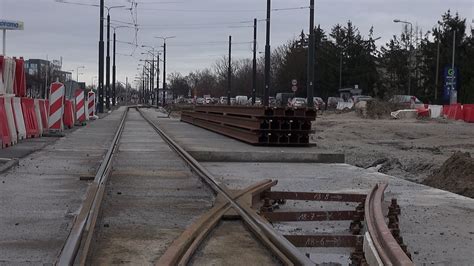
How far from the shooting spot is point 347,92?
79.7 metres

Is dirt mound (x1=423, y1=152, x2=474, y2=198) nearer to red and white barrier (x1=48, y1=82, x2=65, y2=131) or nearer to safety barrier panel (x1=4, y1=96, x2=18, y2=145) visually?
safety barrier panel (x1=4, y1=96, x2=18, y2=145)

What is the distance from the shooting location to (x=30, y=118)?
21297 millimetres

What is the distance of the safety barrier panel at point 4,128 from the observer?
54.1 feet

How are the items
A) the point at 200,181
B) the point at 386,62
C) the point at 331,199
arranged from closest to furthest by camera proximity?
the point at 331,199, the point at 200,181, the point at 386,62

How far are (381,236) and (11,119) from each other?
1392 centimetres

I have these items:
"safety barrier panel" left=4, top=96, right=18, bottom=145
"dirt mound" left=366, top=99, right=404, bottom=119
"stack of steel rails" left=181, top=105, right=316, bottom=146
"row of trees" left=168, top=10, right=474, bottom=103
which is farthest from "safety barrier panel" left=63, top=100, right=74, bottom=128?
"row of trees" left=168, top=10, right=474, bottom=103

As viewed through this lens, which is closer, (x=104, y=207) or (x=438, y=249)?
(x=438, y=249)

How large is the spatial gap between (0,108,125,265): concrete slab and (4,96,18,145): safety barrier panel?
0.32 m

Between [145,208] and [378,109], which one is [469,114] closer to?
[378,109]

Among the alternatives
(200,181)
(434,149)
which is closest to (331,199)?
(200,181)

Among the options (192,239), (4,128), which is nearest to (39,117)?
(4,128)

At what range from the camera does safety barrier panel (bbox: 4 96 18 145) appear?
56.1 ft

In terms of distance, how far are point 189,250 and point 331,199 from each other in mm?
3785

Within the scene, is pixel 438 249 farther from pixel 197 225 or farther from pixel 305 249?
pixel 197 225
